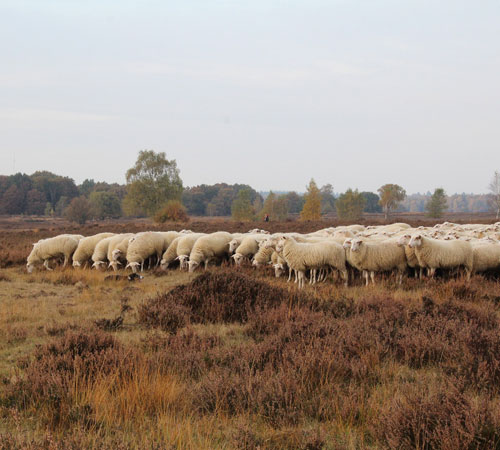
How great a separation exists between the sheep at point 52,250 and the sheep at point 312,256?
9548 millimetres

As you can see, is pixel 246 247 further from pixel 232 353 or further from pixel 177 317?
pixel 232 353

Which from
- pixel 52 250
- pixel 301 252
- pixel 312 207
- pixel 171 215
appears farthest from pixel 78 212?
pixel 301 252

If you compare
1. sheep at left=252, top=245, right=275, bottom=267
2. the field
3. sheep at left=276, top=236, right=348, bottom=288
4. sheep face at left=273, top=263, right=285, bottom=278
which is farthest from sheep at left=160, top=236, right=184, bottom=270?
the field

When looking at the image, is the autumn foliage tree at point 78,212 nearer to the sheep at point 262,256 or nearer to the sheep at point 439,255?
the sheep at point 262,256

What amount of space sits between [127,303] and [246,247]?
5.83m

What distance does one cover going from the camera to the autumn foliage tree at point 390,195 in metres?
84.1

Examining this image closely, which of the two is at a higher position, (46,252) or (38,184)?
(38,184)

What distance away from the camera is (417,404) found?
3.47 m

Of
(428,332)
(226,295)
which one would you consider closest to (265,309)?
(226,295)

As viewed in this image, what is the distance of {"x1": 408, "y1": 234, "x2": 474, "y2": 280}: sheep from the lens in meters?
10.5

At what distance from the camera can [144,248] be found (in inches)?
577

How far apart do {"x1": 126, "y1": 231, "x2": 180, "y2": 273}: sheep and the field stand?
5.98 metres

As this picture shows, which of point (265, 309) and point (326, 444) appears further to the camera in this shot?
point (265, 309)

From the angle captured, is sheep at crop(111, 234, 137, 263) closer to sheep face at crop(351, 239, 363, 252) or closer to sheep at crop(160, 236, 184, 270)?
sheep at crop(160, 236, 184, 270)
